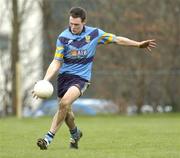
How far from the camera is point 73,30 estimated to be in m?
10.3

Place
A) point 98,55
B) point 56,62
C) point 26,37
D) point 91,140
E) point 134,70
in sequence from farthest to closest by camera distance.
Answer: point 26,37
point 98,55
point 134,70
point 91,140
point 56,62

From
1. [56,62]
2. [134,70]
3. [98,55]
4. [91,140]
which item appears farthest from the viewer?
[98,55]

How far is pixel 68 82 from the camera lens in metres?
10.4

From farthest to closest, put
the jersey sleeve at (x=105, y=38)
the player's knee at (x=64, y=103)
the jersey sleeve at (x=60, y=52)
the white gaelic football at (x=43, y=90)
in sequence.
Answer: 1. the jersey sleeve at (x=105, y=38)
2. the jersey sleeve at (x=60, y=52)
3. the player's knee at (x=64, y=103)
4. the white gaelic football at (x=43, y=90)

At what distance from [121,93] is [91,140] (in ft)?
53.8

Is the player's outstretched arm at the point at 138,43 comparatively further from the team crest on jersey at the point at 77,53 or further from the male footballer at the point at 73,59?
the team crest on jersey at the point at 77,53

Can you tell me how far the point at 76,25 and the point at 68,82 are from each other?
0.80 meters

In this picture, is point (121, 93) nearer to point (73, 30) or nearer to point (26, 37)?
point (26, 37)

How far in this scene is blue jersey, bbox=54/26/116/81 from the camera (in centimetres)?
1037

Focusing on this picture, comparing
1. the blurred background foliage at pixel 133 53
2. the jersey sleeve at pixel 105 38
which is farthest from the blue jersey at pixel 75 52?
the blurred background foliage at pixel 133 53

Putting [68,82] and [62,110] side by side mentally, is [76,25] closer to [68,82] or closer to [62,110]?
[68,82]

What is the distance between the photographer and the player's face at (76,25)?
33.5 feet

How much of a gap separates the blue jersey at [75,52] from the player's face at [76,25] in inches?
3.2

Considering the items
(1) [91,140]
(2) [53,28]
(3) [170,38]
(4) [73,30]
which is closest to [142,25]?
(3) [170,38]
